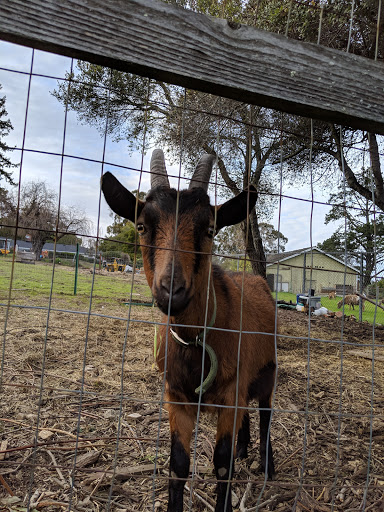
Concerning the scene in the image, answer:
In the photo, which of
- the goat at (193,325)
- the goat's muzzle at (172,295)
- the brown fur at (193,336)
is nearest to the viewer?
the goat's muzzle at (172,295)

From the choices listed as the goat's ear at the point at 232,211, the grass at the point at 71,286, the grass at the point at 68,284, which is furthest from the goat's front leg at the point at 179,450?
the grass at the point at 68,284

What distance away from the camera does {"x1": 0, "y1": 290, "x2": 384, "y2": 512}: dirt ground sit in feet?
8.10

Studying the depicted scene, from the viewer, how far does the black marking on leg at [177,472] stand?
2.45 metres

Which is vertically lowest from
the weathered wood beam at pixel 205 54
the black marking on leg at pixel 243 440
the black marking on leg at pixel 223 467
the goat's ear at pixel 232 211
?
the black marking on leg at pixel 243 440

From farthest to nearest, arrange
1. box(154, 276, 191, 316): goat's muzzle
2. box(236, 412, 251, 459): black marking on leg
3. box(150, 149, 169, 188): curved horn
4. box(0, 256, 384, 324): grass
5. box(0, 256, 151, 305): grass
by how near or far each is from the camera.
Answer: box(0, 256, 151, 305): grass → box(0, 256, 384, 324): grass → box(236, 412, 251, 459): black marking on leg → box(150, 149, 169, 188): curved horn → box(154, 276, 191, 316): goat's muzzle

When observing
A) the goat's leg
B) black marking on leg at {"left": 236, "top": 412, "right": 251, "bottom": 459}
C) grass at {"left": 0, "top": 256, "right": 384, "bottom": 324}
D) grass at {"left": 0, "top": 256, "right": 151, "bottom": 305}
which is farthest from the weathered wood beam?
grass at {"left": 0, "top": 256, "right": 151, "bottom": 305}

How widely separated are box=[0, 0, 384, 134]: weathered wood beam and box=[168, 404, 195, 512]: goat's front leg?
6.82 ft

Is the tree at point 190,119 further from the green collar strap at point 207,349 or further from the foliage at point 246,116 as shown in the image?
the green collar strap at point 207,349

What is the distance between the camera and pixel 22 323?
764 cm

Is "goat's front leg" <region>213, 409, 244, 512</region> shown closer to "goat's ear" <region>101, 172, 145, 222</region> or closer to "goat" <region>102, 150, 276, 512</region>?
"goat" <region>102, 150, 276, 512</region>

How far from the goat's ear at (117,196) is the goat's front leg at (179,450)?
1415 mm

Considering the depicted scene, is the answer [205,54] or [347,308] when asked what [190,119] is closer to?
[205,54]

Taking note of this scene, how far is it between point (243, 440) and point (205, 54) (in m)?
3.35

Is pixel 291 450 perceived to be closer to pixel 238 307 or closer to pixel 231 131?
pixel 238 307
